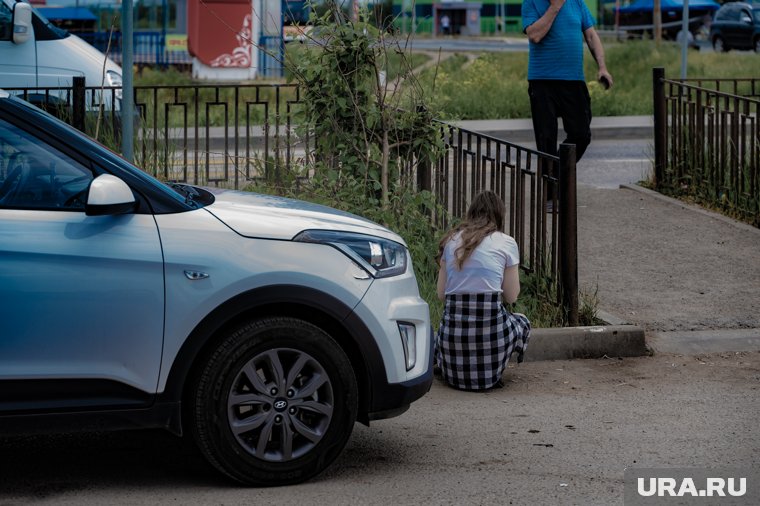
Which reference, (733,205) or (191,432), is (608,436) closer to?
(191,432)

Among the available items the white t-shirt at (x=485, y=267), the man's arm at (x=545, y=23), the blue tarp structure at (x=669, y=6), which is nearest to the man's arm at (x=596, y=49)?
the man's arm at (x=545, y=23)

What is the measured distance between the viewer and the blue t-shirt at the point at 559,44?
34.3 feet

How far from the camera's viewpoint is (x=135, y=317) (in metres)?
4.90

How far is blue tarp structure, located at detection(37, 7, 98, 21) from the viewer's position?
3134 cm

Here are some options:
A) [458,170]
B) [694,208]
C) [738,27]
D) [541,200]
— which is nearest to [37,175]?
[541,200]

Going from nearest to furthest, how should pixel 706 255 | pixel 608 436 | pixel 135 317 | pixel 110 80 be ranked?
pixel 135 317, pixel 608 436, pixel 706 255, pixel 110 80

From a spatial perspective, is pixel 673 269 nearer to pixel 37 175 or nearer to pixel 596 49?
pixel 596 49

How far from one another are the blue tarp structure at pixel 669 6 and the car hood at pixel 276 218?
51408 mm

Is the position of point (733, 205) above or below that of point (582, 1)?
below

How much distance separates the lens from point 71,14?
3173 cm

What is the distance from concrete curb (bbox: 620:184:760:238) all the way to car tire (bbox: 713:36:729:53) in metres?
33.8

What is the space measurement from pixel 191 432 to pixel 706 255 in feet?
18.4

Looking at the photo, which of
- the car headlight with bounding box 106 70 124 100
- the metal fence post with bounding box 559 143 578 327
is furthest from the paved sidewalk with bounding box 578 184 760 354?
the car headlight with bounding box 106 70 124 100

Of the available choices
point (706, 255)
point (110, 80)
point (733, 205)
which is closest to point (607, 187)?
point (733, 205)
